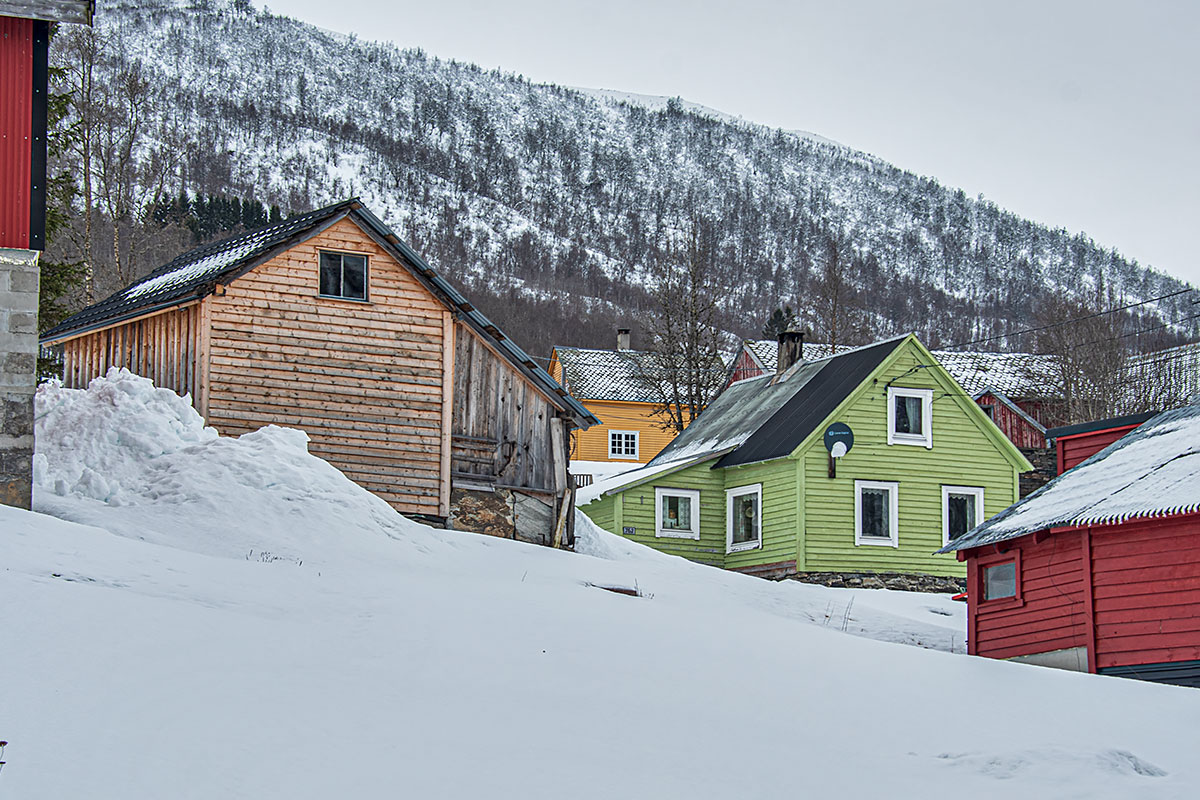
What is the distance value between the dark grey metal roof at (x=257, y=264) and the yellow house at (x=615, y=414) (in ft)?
121

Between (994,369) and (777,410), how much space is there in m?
26.6

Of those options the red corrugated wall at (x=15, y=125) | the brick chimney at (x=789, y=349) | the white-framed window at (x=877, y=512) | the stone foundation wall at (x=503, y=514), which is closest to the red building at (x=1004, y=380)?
the brick chimney at (x=789, y=349)

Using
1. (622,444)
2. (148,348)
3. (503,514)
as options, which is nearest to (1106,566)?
(503,514)

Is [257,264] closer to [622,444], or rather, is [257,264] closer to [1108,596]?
[1108,596]

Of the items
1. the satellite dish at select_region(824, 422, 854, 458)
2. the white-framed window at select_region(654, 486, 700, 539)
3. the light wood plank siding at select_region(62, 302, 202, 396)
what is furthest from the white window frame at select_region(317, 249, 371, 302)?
the satellite dish at select_region(824, 422, 854, 458)

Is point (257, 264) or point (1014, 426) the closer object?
point (257, 264)

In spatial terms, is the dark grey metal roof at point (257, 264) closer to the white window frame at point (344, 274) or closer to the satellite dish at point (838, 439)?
the white window frame at point (344, 274)

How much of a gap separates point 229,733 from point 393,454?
15419 mm

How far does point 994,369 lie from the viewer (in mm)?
59875

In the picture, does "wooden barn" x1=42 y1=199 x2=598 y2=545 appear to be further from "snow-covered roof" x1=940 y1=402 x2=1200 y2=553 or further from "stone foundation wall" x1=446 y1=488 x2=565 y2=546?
"snow-covered roof" x1=940 y1=402 x2=1200 y2=553

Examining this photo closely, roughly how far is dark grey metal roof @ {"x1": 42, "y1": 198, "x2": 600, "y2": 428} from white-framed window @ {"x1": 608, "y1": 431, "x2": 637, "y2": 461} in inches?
1631

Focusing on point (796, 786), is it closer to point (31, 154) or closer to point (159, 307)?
point (31, 154)

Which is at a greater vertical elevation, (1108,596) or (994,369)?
(994,369)

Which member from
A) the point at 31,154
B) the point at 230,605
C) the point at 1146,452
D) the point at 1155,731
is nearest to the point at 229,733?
the point at 230,605
